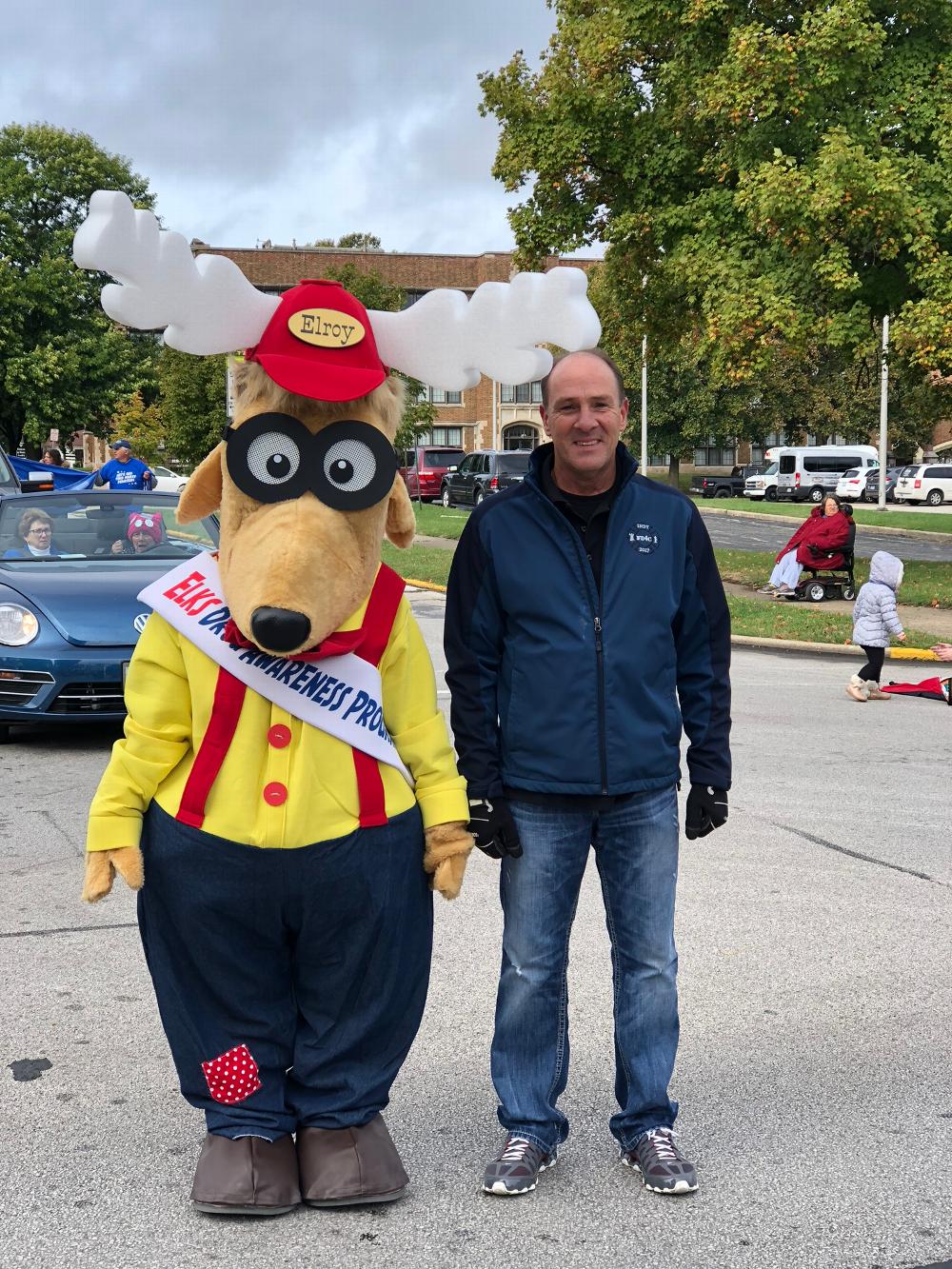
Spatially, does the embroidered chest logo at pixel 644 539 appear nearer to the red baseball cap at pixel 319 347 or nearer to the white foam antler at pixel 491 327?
Answer: the white foam antler at pixel 491 327

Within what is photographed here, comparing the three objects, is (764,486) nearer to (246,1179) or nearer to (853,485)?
(853,485)

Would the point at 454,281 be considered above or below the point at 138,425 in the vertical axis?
above

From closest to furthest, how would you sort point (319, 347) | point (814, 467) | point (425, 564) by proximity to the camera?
point (319, 347)
point (425, 564)
point (814, 467)

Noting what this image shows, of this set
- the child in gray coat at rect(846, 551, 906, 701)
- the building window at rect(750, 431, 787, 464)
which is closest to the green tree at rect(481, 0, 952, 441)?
the child in gray coat at rect(846, 551, 906, 701)

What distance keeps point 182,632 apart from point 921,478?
50.8m

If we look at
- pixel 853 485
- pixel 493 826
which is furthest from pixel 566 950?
pixel 853 485

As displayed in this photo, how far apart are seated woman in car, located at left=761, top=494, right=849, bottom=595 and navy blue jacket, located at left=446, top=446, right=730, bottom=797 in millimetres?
14691

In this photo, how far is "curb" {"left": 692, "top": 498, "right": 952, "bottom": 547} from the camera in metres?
31.9

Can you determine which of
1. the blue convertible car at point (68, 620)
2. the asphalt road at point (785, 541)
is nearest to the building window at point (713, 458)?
the asphalt road at point (785, 541)

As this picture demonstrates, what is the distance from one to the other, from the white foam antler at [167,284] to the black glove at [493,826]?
46.8 inches

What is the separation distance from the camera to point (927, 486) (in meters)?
50.6

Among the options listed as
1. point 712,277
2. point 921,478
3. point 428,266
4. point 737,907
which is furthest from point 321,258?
point 737,907

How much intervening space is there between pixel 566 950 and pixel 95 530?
22.2 ft

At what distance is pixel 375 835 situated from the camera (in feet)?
10.0
